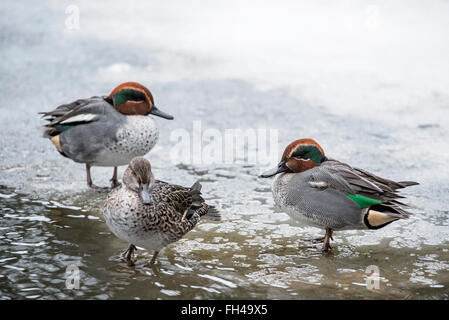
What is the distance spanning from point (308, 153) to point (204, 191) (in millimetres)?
1423

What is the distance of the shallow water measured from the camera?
13.9 ft

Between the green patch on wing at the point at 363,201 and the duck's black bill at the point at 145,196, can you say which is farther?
the green patch on wing at the point at 363,201

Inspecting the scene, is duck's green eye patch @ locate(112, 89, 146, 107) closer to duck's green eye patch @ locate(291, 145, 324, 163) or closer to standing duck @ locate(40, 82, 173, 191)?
standing duck @ locate(40, 82, 173, 191)

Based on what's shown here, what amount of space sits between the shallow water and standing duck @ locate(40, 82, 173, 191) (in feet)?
1.26

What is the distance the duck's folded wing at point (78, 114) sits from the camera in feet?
19.8

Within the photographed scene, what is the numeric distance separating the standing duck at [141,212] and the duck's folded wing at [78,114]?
1.78m

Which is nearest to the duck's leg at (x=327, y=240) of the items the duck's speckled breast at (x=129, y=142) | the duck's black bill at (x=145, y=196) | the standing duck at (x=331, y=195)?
the standing duck at (x=331, y=195)

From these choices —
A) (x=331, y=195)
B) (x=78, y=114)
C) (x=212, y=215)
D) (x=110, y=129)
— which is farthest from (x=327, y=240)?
(x=78, y=114)

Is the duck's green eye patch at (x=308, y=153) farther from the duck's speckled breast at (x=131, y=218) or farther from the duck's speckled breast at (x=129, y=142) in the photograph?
the duck's speckled breast at (x=129, y=142)

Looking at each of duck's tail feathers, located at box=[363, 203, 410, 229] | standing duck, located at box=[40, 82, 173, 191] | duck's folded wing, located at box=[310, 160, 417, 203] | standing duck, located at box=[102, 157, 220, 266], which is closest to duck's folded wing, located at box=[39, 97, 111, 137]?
standing duck, located at box=[40, 82, 173, 191]
